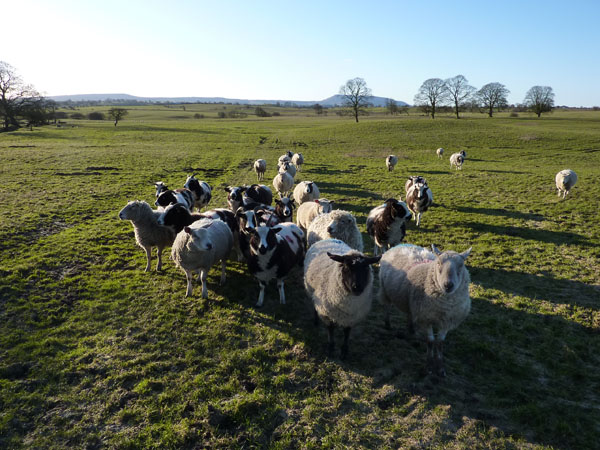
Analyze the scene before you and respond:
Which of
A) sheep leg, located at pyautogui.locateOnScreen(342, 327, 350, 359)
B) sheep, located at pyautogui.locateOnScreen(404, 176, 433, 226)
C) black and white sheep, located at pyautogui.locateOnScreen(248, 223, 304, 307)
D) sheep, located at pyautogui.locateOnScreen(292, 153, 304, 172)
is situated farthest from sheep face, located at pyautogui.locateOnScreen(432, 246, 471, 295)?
sheep, located at pyautogui.locateOnScreen(292, 153, 304, 172)

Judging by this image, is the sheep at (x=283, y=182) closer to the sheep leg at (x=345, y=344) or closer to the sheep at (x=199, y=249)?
the sheep at (x=199, y=249)

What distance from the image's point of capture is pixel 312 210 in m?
10.5

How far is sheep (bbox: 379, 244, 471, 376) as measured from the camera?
526 cm

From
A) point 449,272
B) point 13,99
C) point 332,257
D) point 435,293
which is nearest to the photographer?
point 449,272

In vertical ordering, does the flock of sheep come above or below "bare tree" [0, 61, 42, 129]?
below

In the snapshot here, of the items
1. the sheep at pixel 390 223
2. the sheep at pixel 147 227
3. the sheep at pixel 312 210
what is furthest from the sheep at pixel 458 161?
the sheep at pixel 147 227

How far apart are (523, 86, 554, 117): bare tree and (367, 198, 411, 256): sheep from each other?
82.6 meters

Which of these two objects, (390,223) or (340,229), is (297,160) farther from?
(340,229)

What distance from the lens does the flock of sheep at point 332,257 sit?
5477mm

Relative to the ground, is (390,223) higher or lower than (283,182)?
lower

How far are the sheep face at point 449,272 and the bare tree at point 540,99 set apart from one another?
284ft

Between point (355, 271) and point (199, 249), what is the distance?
4.07m

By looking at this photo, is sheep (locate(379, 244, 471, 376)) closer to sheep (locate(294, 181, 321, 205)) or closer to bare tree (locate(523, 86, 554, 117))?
sheep (locate(294, 181, 321, 205))

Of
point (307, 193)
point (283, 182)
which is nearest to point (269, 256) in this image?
point (307, 193)
